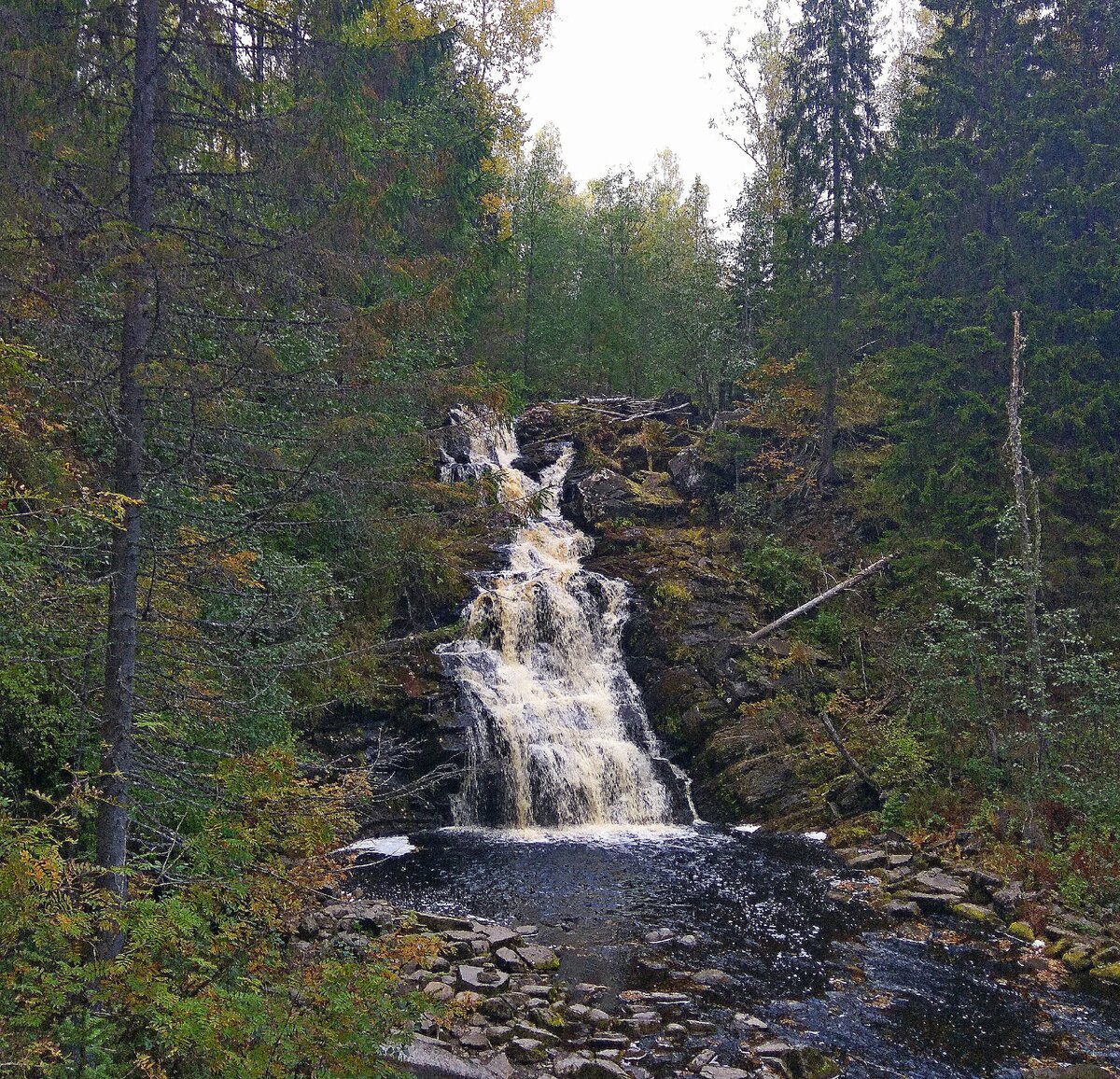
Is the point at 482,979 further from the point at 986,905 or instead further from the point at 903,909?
the point at 986,905

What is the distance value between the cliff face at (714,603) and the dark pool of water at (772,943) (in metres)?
1.54

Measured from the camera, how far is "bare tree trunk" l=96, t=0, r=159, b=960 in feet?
20.8

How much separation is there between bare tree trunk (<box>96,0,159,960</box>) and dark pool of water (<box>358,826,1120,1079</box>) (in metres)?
5.89

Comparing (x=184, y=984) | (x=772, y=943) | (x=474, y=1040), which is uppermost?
(x=184, y=984)

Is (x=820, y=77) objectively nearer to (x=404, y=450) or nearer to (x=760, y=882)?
(x=404, y=450)

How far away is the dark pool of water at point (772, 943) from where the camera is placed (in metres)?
8.84

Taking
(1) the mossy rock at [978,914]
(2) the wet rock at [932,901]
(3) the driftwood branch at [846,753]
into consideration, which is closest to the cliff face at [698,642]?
(3) the driftwood branch at [846,753]

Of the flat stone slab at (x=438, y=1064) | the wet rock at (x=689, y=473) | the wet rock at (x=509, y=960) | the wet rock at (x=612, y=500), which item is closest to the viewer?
the flat stone slab at (x=438, y=1064)

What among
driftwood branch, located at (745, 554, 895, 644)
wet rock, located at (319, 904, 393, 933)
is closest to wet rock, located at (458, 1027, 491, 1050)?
wet rock, located at (319, 904, 393, 933)

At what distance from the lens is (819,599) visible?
2080 cm

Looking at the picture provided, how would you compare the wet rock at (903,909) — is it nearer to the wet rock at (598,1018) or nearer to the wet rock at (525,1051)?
the wet rock at (598,1018)

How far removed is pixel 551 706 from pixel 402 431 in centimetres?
641

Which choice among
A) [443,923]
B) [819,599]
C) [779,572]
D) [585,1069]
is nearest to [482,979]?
[443,923]

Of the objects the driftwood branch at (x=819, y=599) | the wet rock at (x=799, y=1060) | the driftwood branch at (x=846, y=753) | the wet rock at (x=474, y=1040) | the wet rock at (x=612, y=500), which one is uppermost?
the wet rock at (x=612, y=500)
